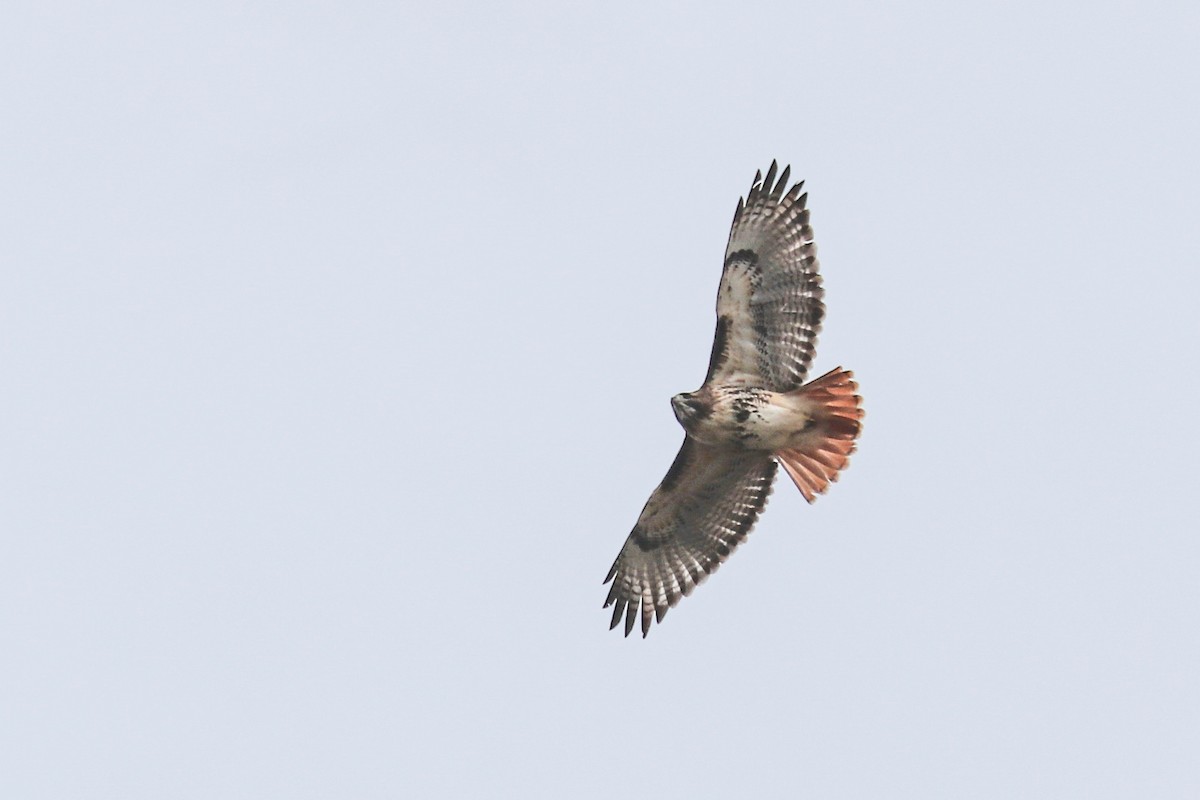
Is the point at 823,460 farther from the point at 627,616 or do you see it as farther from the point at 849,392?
the point at 627,616

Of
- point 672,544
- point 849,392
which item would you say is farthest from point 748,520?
point 849,392

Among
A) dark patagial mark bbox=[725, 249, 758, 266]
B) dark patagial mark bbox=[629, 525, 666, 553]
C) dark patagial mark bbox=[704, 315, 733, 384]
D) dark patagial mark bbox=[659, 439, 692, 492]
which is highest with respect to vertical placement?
dark patagial mark bbox=[725, 249, 758, 266]

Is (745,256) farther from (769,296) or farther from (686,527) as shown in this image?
(686,527)

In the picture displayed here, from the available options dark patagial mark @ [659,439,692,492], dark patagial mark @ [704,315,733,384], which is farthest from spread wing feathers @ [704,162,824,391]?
dark patagial mark @ [659,439,692,492]

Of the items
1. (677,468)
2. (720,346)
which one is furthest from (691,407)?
(677,468)

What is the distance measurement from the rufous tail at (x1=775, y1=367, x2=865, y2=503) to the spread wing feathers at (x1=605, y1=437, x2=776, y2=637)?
1.58ft

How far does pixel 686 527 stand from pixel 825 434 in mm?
1731

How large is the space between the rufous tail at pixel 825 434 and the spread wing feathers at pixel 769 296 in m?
0.25

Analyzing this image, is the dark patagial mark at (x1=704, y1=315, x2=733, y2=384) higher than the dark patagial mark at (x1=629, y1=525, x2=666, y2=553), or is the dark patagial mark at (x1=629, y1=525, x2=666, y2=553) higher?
the dark patagial mark at (x1=704, y1=315, x2=733, y2=384)

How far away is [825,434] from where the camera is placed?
15547 millimetres

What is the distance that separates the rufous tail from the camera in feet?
50.5

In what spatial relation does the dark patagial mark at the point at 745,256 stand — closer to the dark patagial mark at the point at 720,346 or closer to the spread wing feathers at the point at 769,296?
the spread wing feathers at the point at 769,296

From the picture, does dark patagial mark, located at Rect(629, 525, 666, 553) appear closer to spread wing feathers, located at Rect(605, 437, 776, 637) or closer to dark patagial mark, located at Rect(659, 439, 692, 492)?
spread wing feathers, located at Rect(605, 437, 776, 637)

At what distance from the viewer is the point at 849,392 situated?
15.4m
